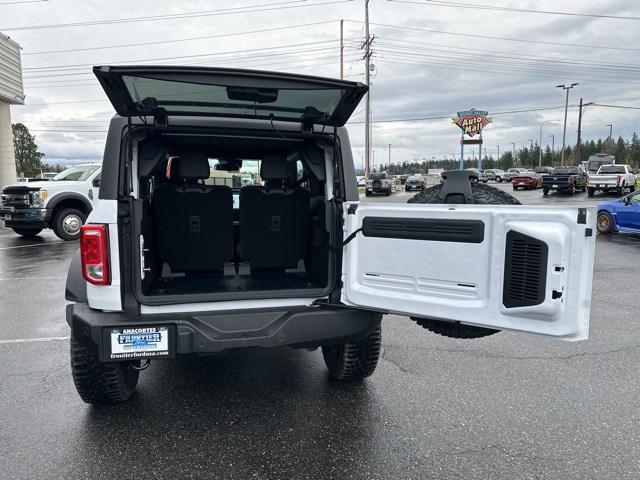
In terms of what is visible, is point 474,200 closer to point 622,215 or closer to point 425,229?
point 425,229

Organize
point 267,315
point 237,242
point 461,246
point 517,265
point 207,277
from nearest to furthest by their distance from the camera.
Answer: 1. point 517,265
2. point 461,246
3. point 267,315
4. point 207,277
5. point 237,242

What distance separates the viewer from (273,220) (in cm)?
389

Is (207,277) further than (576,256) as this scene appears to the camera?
Yes

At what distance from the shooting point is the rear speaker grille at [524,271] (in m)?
2.31

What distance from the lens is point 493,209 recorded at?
8.05ft

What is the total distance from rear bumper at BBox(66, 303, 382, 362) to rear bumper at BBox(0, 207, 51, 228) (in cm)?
1104

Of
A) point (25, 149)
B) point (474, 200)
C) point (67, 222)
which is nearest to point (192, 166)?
point (474, 200)

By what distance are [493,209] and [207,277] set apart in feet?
7.71

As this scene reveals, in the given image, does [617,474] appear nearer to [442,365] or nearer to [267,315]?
[442,365]

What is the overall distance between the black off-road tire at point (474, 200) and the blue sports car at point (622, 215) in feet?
37.3

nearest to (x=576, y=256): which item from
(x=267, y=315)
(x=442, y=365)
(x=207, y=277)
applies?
(x=267, y=315)

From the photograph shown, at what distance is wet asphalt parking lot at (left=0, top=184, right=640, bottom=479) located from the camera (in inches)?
106

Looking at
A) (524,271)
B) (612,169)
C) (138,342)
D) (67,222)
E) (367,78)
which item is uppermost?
(367,78)

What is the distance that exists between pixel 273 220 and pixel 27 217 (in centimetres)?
1108
